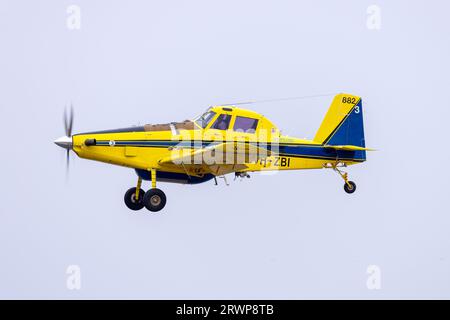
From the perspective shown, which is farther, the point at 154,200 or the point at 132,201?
the point at 132,201

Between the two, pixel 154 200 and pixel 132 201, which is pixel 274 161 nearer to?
pixel 154 200

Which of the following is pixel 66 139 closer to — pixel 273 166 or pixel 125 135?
pixel 125 135

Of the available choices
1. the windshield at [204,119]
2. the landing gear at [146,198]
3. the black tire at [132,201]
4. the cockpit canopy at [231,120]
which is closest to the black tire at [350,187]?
the cockpit canopy at [231,120]

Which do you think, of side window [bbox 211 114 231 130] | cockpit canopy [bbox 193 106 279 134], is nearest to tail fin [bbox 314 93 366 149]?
cockpit canopy [bbox 193 106 279 134]

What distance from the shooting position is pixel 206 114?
999 inches

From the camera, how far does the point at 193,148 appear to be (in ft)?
82.4

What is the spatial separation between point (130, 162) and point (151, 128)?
3.23ft

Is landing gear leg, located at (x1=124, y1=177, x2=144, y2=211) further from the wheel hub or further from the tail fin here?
the tail fin

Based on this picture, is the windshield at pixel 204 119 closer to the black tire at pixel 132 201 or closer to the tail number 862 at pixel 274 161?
the tail number 862 at pixel 274 161

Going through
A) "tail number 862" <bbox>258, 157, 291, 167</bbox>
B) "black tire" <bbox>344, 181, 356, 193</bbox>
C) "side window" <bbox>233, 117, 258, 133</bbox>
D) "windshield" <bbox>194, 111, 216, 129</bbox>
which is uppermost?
"windshield" <bbox>194, 111, 216, 129</bbox>

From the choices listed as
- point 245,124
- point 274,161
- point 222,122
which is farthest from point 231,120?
point 274,161

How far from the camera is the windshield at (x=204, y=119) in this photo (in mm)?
25231

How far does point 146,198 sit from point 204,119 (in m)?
2.50

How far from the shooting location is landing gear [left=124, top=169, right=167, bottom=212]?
24.5 meters
